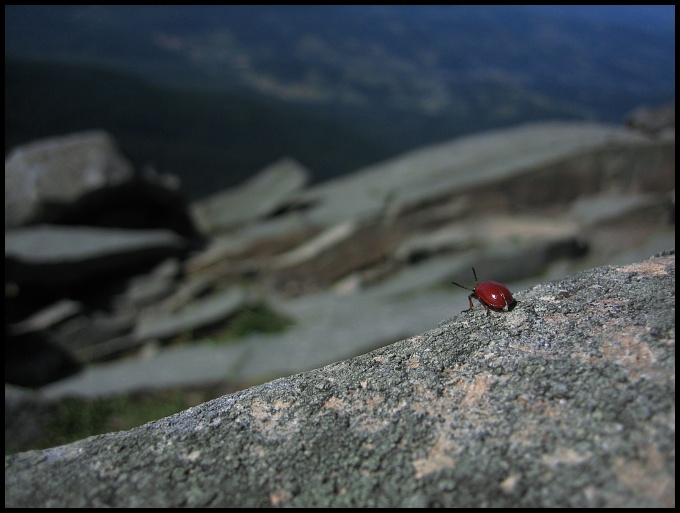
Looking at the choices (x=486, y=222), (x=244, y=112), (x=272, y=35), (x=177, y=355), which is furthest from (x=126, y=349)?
(x=272, y=35)

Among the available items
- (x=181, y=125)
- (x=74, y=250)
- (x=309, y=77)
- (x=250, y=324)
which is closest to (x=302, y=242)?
(x=250, y=324)

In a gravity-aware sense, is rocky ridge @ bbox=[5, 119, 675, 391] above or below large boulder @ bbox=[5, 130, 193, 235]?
below

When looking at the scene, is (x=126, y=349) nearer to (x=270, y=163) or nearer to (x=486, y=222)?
(x=486, y=222)

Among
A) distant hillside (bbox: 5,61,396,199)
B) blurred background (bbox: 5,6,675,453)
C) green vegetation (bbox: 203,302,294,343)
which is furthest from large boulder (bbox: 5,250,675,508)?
distant hillside (bbox: 5,61,396,199)

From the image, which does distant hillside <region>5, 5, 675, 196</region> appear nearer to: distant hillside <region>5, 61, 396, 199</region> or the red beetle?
distant hillside <region>5, 61, 396, 199</region>

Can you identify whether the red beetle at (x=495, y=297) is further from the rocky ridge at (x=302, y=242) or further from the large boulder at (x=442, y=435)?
the rocky ridge at (x=302, y=242)

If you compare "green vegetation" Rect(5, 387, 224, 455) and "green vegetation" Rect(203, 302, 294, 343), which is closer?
"green vegetation" Rect(5, 387, 224, 455)

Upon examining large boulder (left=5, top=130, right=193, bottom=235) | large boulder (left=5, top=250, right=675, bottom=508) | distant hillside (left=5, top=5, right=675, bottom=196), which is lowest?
distant hillside (left=5, top=5, right=675, bottom=196)

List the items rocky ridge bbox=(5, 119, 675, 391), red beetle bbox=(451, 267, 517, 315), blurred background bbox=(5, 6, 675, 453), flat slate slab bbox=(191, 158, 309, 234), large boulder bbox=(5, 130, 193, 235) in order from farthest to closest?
1. flat slate slab bbox=(191, 158, 309, 234)
2. large boulder bbox=(5, 130, 193, 235)
3. rocky ridge bbox=(5, 119, 675, 391)
4. blurred background bbox=(5, 6, 675, 453)
5. red beetle bbox=(451, 267, 517, 315)

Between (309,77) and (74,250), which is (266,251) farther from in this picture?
(309,77)
